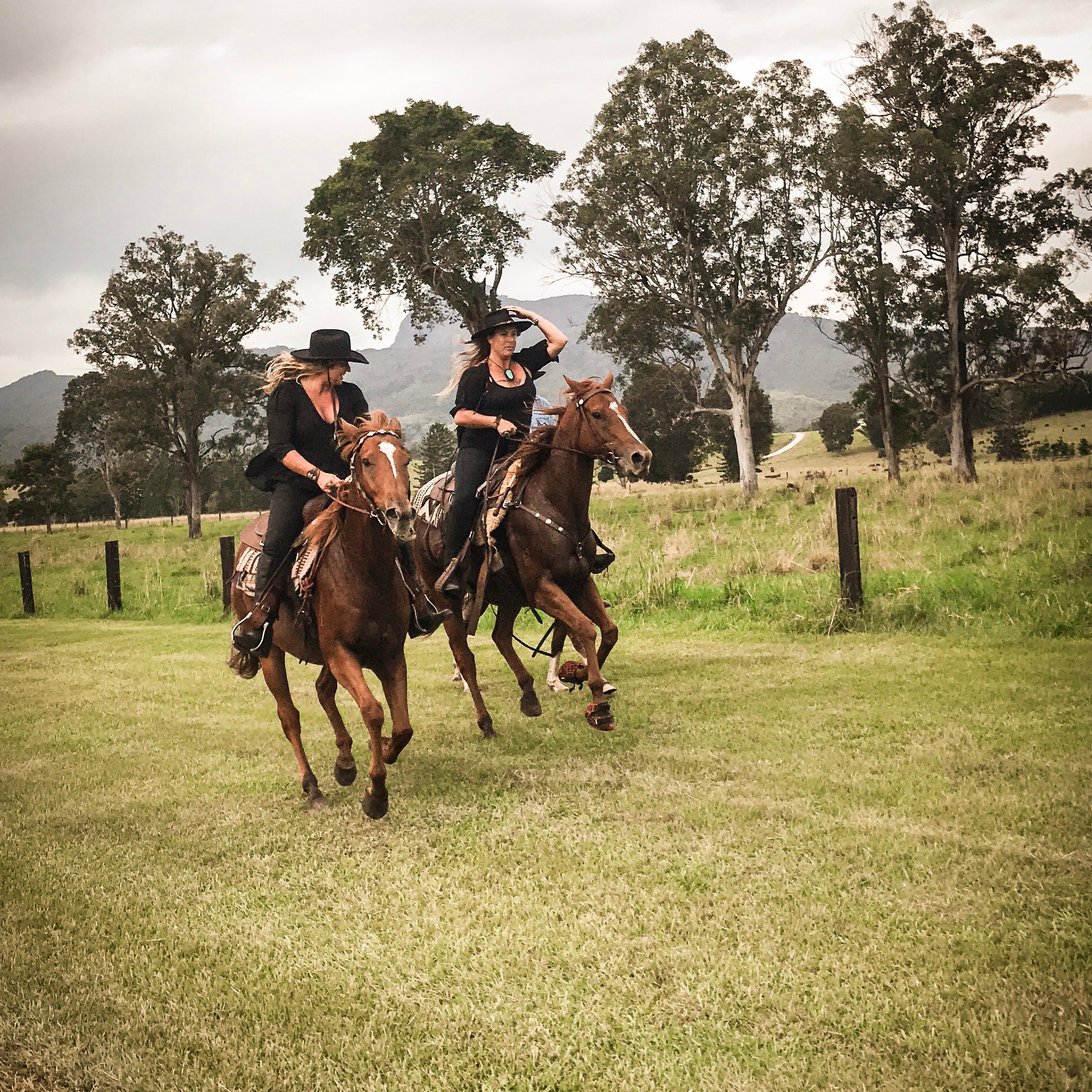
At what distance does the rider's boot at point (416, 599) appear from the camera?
6281 mm

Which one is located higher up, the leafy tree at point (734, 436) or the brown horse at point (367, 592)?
the leafy tree at point (734, 436)

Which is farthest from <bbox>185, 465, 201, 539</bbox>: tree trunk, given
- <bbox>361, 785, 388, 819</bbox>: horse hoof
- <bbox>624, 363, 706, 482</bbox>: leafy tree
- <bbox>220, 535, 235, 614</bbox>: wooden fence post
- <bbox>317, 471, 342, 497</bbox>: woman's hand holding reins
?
<bbox>361, 785, 388, 819</bbox>: horse hoof

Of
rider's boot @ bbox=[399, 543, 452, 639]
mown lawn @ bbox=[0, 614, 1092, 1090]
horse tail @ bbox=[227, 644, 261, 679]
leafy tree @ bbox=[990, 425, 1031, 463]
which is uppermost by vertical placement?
leafy tree @ bbox=[990, 425, 1031, 463]

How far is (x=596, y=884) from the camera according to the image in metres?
4.45

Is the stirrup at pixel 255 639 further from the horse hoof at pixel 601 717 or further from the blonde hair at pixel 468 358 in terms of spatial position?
the blonde hair at pixel 468 358

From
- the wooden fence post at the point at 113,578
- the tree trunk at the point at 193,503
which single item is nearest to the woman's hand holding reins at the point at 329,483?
the wooden fence post at the point at 113,578

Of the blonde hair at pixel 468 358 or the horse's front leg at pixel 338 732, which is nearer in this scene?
the horse's front leg at pixel 338 732

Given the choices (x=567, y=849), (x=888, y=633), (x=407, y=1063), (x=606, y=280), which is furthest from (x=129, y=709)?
(x=606, y=280)

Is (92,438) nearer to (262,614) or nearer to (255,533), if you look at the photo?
(255,533)

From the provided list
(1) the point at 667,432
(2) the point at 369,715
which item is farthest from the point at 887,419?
(1) the point at 667,432

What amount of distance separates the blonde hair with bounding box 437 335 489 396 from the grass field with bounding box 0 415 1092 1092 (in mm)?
3198

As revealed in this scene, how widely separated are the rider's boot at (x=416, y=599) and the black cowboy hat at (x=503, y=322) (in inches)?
98.6

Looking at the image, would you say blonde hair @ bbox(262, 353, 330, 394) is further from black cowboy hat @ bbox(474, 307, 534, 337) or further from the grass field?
the grass field

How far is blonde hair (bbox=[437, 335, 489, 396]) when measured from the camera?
833 cm
